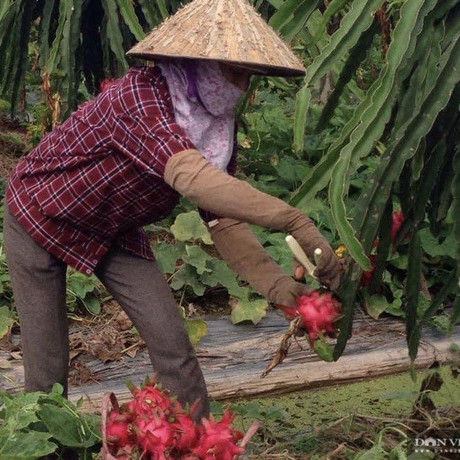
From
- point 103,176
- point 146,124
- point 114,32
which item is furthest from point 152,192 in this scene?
point 114,32

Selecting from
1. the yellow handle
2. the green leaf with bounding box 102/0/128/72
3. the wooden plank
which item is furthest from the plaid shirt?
the green leaf with bounding box 102/0/128/72

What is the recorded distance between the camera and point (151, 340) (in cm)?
242

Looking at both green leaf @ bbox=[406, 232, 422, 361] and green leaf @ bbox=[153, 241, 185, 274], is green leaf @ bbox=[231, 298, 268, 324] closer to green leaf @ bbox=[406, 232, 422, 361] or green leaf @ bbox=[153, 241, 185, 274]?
green leaf @ bbox=[153, 241, 185, 274]

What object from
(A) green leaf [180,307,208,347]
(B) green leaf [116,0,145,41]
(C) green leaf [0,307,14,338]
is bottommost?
(A) green leaf [180,307,208,347]

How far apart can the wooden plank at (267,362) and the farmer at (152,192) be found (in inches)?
30.2

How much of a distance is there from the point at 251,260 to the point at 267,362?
1.18 m

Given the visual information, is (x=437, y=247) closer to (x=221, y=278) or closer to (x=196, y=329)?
(x=221, y=278)

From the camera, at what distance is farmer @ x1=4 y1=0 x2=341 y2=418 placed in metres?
2.04

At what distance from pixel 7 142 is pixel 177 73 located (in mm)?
3674

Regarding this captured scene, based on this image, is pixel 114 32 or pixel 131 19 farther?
pixel 114 32

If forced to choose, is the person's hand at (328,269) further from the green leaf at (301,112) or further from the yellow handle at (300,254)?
the green leaf at (301,112)

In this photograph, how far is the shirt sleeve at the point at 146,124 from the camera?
2.03 metres

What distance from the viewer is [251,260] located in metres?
2.41

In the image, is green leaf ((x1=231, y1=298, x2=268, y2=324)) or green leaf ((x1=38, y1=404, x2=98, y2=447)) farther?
green leaf ((x1=231, y1=298, x2=268, y2=324))
